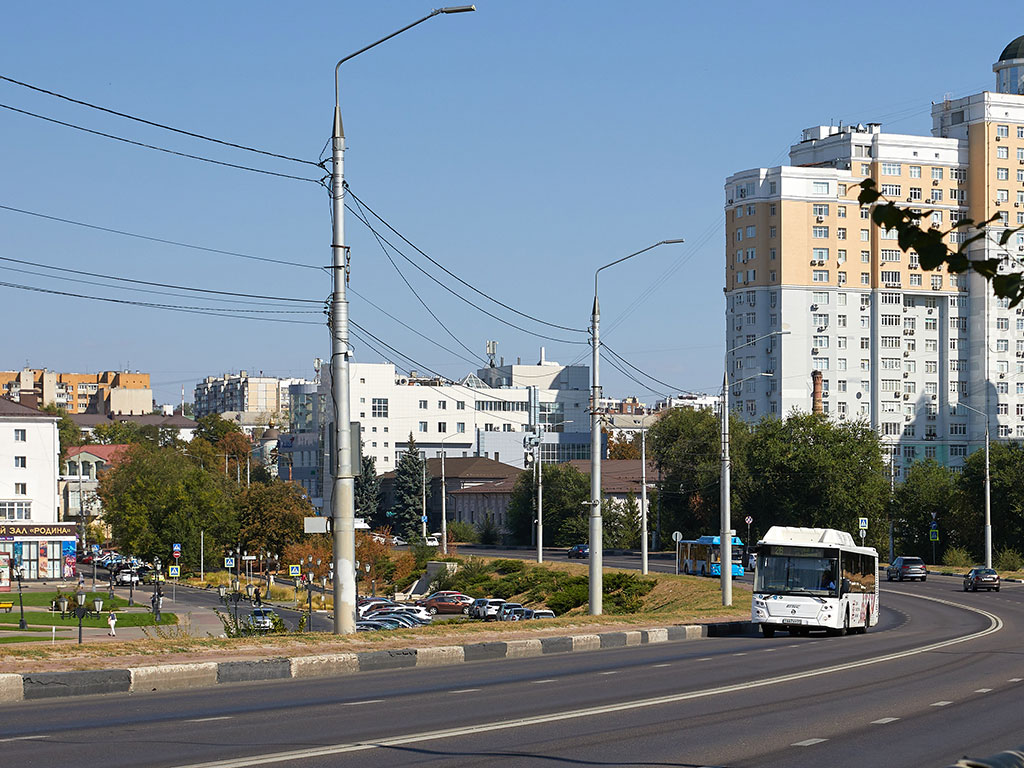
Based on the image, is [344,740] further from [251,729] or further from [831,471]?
[831,471]

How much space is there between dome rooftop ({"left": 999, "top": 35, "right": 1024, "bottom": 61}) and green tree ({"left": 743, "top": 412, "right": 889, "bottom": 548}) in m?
53.5

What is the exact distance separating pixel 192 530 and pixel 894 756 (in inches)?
3330

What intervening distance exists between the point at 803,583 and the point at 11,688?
839 inches

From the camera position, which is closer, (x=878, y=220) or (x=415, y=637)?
(x=878, y=220)

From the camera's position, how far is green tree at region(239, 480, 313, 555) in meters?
95.1

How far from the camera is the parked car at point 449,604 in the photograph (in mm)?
67500

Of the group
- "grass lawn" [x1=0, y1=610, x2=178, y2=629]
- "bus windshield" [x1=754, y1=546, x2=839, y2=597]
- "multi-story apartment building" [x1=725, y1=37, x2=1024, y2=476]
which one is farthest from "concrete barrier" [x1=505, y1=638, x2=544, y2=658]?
"multi-story apartment building" [x1=725, y1=37, x2=1024, y2=476]

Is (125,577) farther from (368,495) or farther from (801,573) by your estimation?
(801,573)

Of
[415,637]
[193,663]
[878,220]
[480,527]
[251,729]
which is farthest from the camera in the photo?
[480,527]

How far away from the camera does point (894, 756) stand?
11.2m

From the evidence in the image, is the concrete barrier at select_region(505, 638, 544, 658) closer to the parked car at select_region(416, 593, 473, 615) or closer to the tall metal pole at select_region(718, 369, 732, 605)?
the tall metal pole at select_region(718, 369, 732, 605)

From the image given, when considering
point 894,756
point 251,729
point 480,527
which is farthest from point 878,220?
point 480,527

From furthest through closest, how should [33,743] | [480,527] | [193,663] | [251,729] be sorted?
[480,527] < [193,663] < [251,729] < [33,743]

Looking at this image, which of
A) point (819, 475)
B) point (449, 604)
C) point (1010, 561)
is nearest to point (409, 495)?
point (819, 475)
